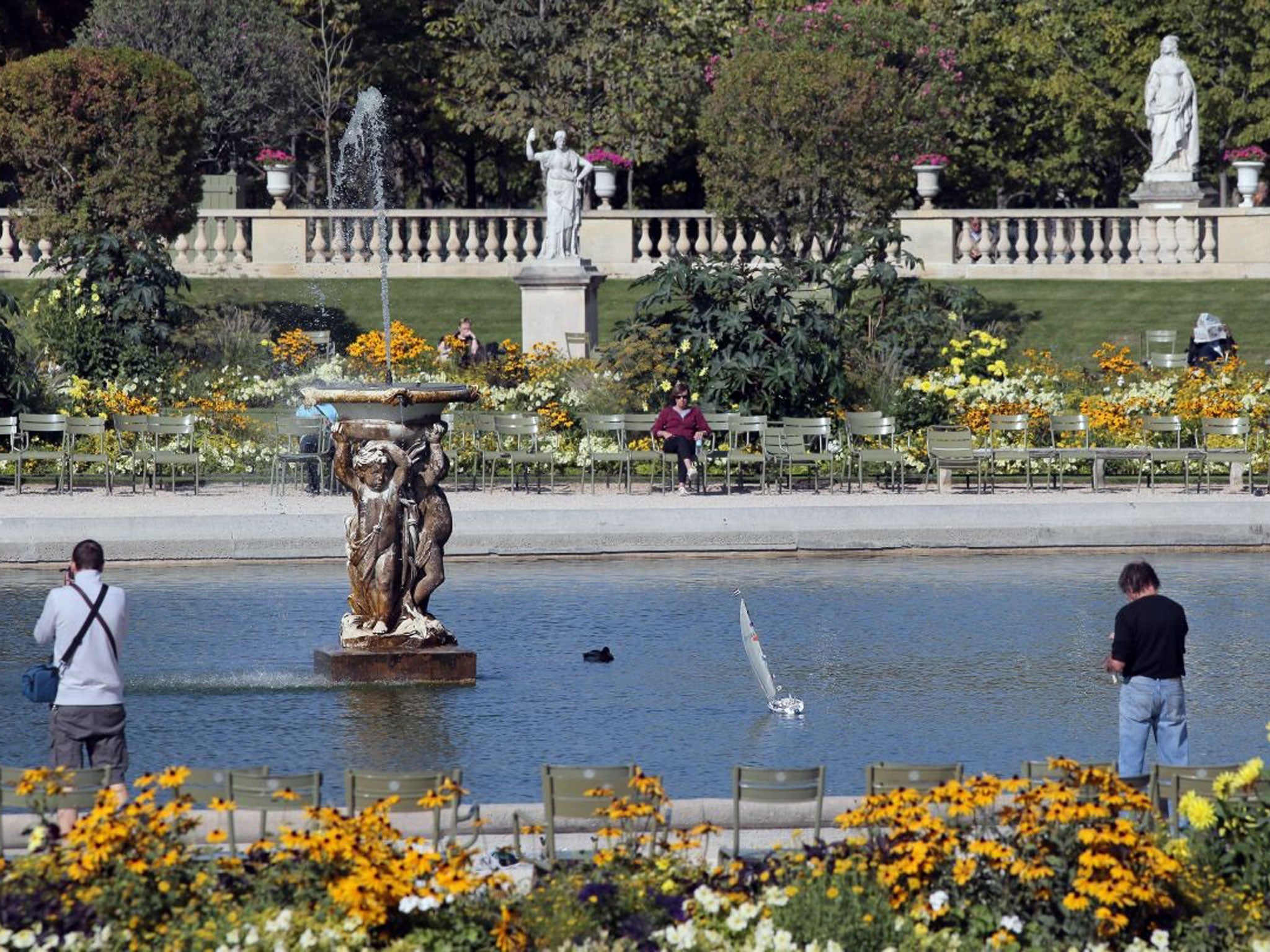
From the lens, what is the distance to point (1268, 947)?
8469 mm

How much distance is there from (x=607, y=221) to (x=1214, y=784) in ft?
107

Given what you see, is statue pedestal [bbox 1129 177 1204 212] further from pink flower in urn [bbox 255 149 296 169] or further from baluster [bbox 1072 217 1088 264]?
pink flower in urn [bbox 255 149 296 169]

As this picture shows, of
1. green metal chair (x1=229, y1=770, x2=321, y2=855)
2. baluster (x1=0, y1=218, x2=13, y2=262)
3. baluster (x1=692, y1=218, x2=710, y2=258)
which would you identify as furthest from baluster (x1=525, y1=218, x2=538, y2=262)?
green metal chair (x1=229, y1=770, x2=321, y2=855)

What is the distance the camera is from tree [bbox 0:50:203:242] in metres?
36.3

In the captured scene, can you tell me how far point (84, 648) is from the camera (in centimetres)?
1070

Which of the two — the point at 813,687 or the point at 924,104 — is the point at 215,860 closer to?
the point at 813,687

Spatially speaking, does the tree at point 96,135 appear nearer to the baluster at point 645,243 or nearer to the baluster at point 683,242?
the baluster at point 645,243

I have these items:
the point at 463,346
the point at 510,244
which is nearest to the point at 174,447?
the point at 463,346

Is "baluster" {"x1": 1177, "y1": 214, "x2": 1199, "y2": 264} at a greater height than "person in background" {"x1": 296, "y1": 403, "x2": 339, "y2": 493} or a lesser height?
greater

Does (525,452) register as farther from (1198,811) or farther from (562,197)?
(1198,811)

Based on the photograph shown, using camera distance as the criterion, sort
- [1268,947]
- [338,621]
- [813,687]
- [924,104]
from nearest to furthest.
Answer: [1268,947]
[813,687]
[338,621]
[924,104]

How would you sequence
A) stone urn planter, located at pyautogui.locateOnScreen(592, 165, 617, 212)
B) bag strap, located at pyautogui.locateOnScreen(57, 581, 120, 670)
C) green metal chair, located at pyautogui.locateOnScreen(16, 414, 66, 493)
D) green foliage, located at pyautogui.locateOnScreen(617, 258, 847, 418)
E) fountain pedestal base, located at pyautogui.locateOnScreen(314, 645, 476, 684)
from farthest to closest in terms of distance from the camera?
stone urn planter, located at pyautogui.locateOnScreen(592, 165, 617, 212) → green foliage, located at pyautogui.locateOnScreen(617, 258, 847, 418) → green metal chair, located at pyautogui.locateOnScreen(16, 414, 66, 493) → fountain pedestal base, located at pyautogui.locateOnScreen(314, 645, 476, 684) → bag strap, located at pyautogui.locateOnScreen(57, 581, 120, 670)

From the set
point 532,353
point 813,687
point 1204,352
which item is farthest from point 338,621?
point 1204,352

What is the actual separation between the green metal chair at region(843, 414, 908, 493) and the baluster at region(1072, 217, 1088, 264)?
14867 millimetres
